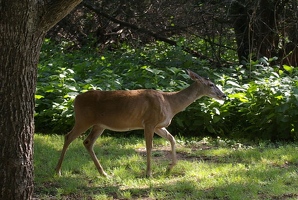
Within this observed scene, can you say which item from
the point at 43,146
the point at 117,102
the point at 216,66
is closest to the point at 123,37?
the point at 216,66

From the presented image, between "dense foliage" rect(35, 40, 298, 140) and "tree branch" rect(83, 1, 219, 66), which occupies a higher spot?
"tree branch" rect(83, 1, 219, 66)

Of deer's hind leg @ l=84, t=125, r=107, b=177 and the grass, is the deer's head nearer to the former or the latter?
the grass

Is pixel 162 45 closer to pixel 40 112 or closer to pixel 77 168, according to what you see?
pixel 40 112

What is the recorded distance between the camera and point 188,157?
8727 millimetres

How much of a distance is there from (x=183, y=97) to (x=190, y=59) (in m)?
4.76

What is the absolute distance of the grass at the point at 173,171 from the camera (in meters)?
6.69

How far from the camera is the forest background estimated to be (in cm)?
1010

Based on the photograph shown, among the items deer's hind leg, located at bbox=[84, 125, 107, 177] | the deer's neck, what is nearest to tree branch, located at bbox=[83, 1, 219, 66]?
the deer's neck

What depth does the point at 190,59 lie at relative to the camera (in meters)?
13.1

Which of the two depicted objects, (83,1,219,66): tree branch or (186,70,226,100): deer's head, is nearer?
(186,70,226,100): deer's head

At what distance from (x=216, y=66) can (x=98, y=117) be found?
713 centimetres

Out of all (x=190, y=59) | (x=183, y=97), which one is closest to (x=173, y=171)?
(x=183, y=97)

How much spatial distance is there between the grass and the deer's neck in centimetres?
75

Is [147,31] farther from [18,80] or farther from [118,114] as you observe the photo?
[18,80]
